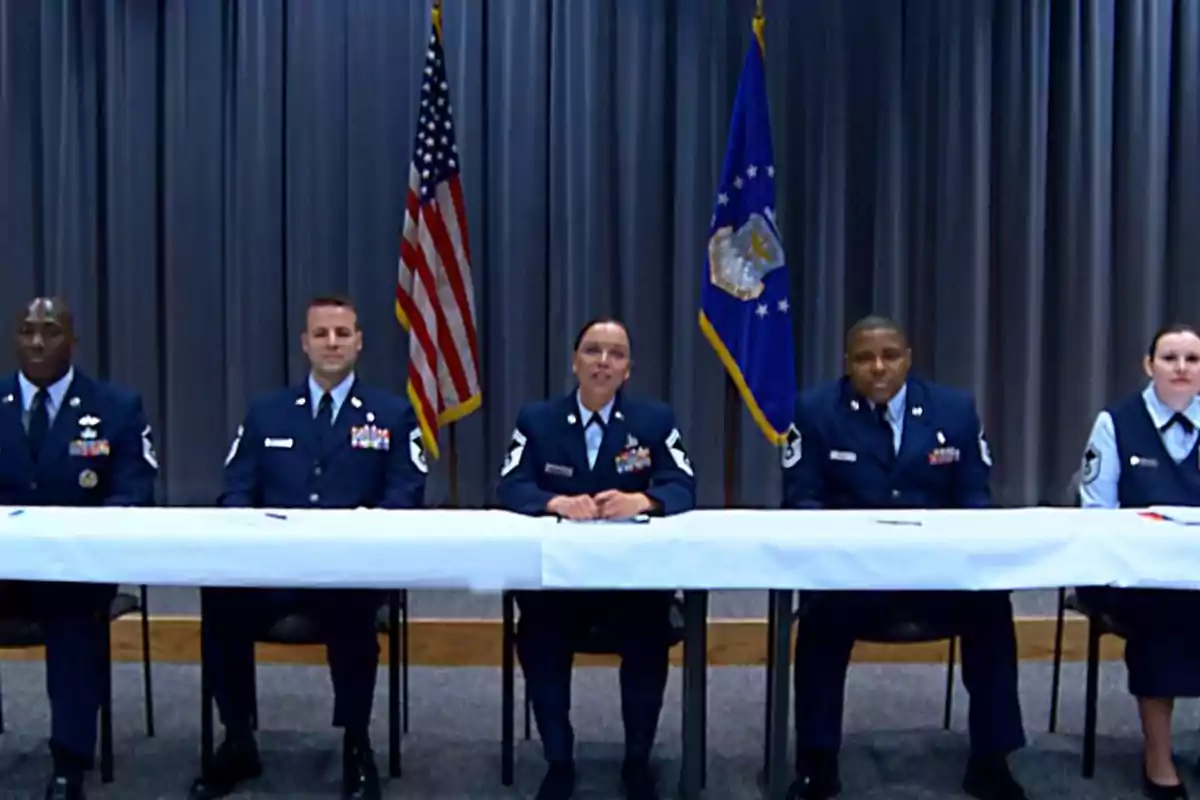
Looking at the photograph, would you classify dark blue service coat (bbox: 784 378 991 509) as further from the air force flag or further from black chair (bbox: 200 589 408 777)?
the air force flag

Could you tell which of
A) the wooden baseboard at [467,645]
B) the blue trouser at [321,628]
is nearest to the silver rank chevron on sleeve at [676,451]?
the blue trouser at [321,628]

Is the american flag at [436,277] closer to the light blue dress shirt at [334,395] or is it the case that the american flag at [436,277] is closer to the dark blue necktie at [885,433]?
the light blue dress shirt at [334,395]

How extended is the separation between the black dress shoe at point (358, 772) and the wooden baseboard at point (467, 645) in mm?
1129

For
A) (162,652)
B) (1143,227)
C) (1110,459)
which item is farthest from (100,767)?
(1143,227)

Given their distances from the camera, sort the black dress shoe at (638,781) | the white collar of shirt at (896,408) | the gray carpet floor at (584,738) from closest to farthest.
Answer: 1. the black dress shoe at (638,781)
2. the gray carpet floor at (584,738)
3. the white collar of shirt at (896,408)

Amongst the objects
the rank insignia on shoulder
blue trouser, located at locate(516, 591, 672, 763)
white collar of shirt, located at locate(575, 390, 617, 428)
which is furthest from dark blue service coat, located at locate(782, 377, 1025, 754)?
the rank insignia on shoulder

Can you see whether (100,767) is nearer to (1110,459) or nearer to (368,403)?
(368,403)

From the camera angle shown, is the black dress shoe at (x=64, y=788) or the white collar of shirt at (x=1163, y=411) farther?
the white collar of shirt at (x=1163, y=411)

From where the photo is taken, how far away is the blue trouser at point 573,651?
2.79m

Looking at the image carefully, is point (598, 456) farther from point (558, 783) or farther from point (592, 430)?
point (558, 783)

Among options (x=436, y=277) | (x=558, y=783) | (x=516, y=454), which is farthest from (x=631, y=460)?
(x=436, y=277)

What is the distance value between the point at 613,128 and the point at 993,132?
199 cm

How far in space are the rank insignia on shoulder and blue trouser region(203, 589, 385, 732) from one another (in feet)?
1.81

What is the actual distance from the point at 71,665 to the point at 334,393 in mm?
965
